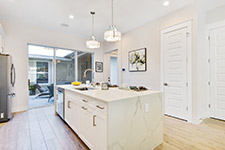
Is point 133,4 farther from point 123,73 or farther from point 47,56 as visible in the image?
point 47,56

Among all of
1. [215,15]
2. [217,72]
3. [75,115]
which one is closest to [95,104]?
[75,115]

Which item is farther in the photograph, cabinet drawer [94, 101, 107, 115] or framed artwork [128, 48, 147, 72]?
framed artwork [128, 48, 147, 72]

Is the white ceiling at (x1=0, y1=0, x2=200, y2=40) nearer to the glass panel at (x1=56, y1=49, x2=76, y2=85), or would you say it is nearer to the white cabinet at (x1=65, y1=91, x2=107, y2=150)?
the glass panel at (x1=56, y1=49, x2=76, y2=85)

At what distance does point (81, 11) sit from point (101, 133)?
3.05 meters

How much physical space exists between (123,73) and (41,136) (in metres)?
3.35

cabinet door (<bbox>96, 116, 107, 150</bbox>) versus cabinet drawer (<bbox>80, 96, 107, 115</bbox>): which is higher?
cabinet drawer (<bbox>80, 96, 107, 115</bbox>)

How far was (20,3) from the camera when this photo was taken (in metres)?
2.68

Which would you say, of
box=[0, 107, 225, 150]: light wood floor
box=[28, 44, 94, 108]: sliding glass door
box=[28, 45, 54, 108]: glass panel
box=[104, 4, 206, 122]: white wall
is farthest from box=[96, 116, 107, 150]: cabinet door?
box=[28, 45, 54, 108]: glass panel

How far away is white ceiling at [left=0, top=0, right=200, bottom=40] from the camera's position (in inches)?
106

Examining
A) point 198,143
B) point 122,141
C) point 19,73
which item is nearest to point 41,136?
point 122,141

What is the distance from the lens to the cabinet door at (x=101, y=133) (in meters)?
1.30

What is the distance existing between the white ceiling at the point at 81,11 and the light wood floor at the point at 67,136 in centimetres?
291

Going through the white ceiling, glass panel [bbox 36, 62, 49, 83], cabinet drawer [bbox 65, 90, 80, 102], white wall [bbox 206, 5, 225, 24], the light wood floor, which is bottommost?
the light wood floor

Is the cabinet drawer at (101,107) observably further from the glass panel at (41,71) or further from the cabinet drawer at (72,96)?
the glass panel at (41,71)
